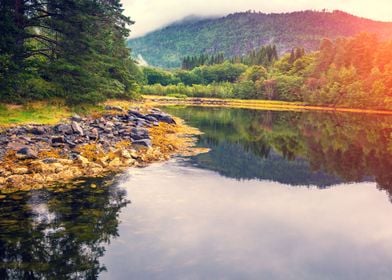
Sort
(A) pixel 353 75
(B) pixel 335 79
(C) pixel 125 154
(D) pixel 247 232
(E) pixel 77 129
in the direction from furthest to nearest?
(B) pixel 335 79, (A) pixel 353 75, (E) pixel 77 129, (C) pixel 125 154, (D) pixel 247 232

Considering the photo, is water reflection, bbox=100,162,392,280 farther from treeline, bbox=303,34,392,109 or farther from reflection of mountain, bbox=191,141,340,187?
treeline, bbox=303,34,392,109

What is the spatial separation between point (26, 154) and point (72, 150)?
387cm

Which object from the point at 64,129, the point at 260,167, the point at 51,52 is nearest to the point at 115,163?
the point at 64,129

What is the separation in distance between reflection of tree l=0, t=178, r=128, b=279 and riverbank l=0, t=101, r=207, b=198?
2789 millimetres

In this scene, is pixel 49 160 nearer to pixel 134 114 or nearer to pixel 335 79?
pixel 134 114

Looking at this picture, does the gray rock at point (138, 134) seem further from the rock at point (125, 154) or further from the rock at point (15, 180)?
the rock at point (15, 180)

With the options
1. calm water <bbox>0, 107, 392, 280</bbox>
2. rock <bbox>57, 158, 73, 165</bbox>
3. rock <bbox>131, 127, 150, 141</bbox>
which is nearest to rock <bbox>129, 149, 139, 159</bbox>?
calm water <bbox>0, 107, 392, 280</bbox>

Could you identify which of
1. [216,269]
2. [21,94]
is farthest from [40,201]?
[21,94]

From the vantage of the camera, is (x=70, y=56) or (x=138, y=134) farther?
(x=70, y=56)

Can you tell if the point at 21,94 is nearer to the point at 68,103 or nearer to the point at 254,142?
the point at 68,103

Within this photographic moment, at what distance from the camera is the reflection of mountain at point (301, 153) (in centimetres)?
3244

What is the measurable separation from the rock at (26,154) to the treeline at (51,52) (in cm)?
943

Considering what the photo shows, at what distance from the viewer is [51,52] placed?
41656mm

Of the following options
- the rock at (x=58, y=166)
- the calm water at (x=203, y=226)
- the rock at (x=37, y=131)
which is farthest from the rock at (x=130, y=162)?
the rock at (x=37, y=131)
